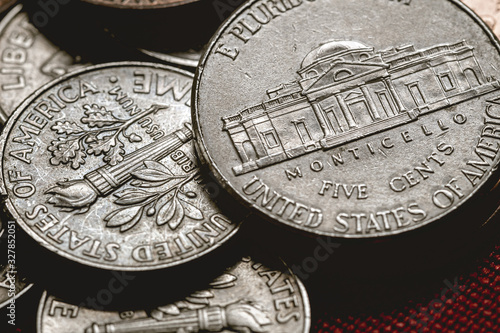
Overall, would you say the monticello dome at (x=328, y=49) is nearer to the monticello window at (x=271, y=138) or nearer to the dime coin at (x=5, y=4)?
the monticello window at (x=271, y=138)

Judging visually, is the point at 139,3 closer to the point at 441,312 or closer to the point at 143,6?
the point at 143,6

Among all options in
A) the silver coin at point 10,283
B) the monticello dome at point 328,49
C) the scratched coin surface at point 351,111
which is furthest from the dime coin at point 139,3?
the silver coin at point 10,283

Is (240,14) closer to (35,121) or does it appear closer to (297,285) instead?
(35,121)

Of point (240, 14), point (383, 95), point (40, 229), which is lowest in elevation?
point (40, 229)

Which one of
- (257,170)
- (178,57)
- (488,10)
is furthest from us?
(488,10)

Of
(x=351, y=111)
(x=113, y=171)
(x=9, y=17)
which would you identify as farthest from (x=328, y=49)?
(x=9, y=17)

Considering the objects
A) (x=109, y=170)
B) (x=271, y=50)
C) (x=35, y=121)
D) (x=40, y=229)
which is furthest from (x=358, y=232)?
(x=35, y=121)
